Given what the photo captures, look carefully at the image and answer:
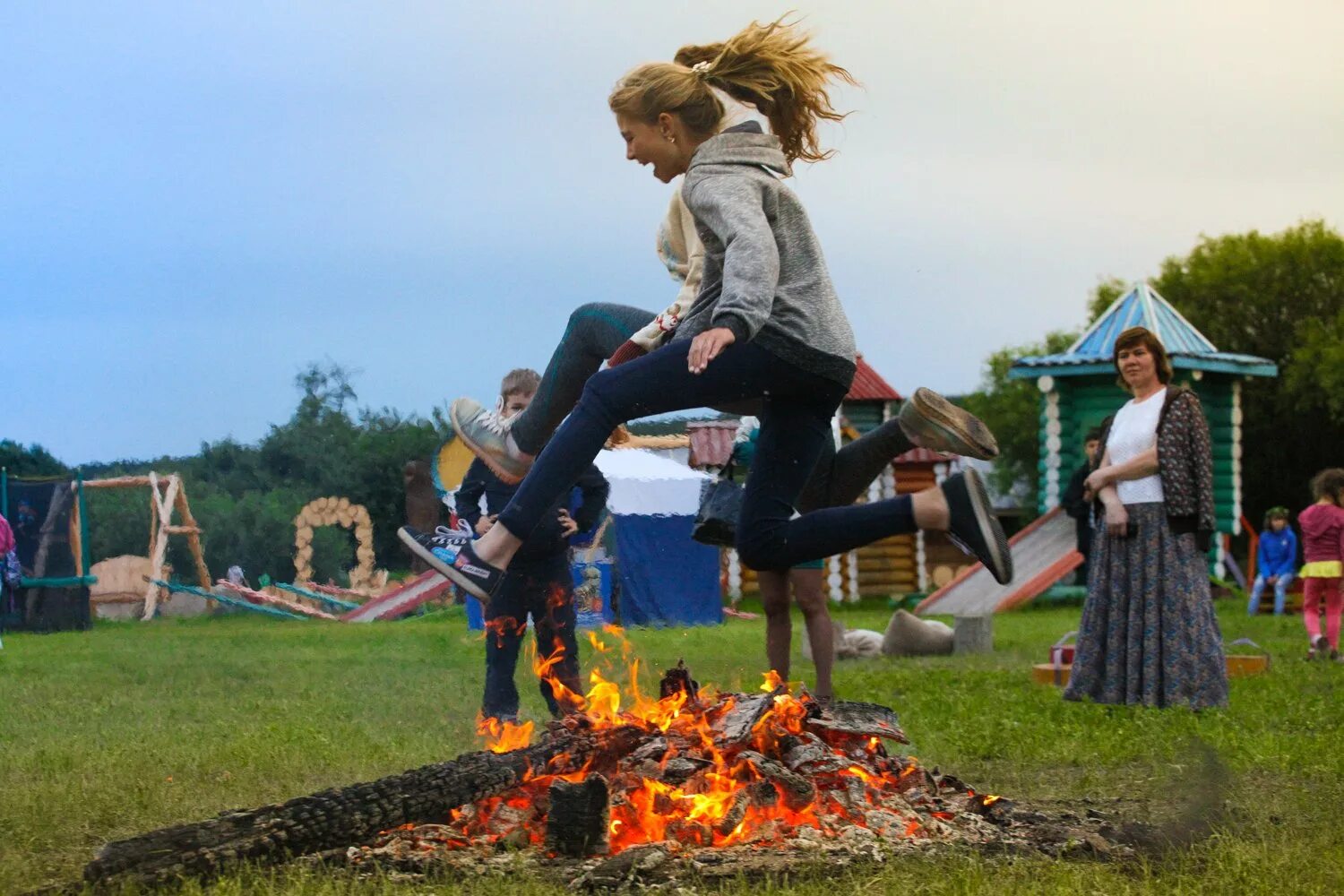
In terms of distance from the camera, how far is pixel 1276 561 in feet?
57.3

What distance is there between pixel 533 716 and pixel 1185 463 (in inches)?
138

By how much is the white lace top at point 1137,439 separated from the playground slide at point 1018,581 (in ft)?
37.7

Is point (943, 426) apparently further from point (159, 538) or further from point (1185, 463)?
point (159, 538)

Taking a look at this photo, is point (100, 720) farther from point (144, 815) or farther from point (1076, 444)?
point (1076, 444)

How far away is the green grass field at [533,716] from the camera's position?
374 cm

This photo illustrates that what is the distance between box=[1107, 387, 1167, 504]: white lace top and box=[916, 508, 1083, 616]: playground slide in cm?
1148

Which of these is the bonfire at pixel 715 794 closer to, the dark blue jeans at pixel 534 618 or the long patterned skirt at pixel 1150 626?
the dark blue jeans at pixel 534 618

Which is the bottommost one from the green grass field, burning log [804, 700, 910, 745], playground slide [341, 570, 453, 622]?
playground slide [341, 570, 453, 622]

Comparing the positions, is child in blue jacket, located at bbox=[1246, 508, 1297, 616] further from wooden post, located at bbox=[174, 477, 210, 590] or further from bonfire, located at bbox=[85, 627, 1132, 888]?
bonfire, located at bbox=[85, 627, 1132, 888]

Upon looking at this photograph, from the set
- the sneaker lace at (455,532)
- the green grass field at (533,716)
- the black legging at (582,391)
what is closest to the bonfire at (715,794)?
the green grass field at (533,716)

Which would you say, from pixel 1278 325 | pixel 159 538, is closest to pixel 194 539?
pixel 159 538

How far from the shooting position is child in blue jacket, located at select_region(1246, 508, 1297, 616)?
17.2 metres

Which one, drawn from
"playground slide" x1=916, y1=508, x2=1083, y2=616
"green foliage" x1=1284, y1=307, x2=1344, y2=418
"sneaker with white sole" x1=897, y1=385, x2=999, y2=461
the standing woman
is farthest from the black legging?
"green foliage" x1=1284, y1=307, x2=1344, y2=418

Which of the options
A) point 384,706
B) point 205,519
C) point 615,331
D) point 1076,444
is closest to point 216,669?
point 384,706
